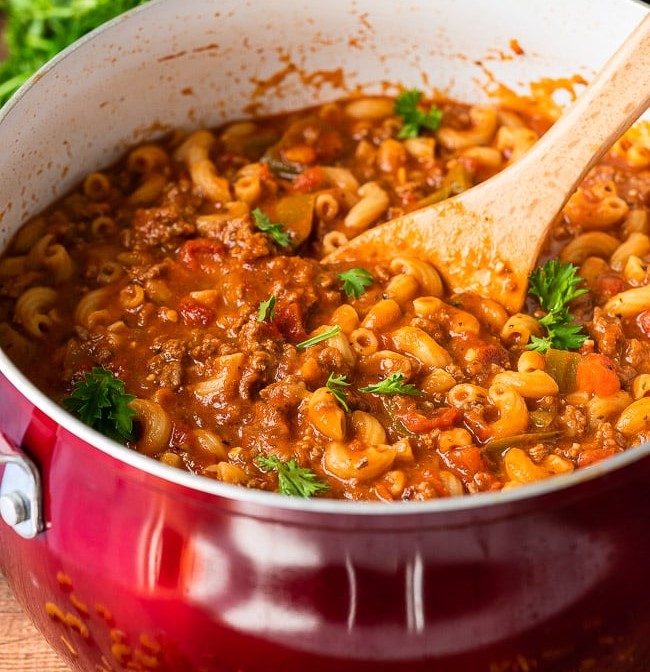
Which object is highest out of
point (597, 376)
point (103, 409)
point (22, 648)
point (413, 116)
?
point (413, 116)

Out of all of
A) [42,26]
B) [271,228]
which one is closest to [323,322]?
[271,228]

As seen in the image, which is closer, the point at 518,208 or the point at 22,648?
the point at 22,648

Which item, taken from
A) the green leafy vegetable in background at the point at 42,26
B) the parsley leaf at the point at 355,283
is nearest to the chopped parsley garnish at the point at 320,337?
the parsley leaf at the point at 355,283

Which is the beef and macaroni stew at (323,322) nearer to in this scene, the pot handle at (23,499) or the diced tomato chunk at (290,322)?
the diced tomato chunk at (290,322)

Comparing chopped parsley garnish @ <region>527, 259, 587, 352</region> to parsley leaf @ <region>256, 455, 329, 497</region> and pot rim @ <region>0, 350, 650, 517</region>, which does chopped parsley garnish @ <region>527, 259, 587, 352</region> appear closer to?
parsley leaf @ <region>256, 455, 329, 497</region>

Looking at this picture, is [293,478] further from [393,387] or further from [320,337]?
[320,337]

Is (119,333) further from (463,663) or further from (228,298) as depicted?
(463,663)

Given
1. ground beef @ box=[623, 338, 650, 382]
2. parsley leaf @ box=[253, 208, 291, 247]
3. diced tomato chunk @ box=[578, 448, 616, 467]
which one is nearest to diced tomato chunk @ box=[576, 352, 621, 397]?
ground beef @ box=[623, 338, 650, 382]
